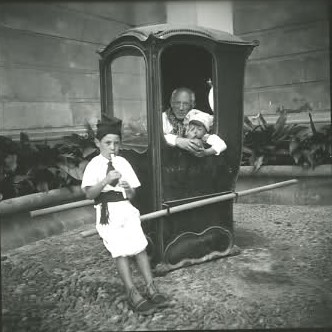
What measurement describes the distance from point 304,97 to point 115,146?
148 inches

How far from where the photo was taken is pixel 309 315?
2.60m

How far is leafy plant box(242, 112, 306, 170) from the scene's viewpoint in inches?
215

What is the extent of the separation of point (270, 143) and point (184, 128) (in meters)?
2.43

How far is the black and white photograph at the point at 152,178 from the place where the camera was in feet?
8.55

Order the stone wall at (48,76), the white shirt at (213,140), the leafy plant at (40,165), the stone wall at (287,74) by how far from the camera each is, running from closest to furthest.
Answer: the white shirt at (213,140) < the leafy plant at (40,165) < the stone wall at (287,74) < the stone wall at (48,76)

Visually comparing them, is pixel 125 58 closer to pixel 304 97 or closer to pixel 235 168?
pixel 235 168

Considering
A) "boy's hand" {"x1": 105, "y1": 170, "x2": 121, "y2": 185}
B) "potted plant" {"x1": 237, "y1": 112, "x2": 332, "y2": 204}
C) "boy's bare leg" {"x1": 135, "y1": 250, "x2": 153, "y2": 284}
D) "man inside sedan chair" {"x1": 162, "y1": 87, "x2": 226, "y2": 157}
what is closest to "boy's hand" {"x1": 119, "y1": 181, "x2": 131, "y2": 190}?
"boy's hand" {"x1": 105, "y1": 170, "x2": 121, "y2": 185}

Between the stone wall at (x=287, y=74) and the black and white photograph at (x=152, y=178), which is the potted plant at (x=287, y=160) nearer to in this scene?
the black and white photograph at (x=152, y=178)

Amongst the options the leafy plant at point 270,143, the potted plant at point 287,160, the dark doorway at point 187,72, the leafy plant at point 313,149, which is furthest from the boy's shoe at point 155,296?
the leafy plant at point 270,143

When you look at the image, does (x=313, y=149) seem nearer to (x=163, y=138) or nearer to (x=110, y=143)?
(x=163, y=138)

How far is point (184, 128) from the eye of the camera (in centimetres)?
348

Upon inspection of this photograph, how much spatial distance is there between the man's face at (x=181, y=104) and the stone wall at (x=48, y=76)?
98cm

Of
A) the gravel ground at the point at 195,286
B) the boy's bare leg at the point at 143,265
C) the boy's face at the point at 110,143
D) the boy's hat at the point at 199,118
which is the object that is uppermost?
the boy's hat at the point at 199,118

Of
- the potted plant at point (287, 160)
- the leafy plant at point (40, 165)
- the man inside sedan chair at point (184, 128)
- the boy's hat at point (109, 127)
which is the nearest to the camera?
the boy's hat at point (109, 127)
